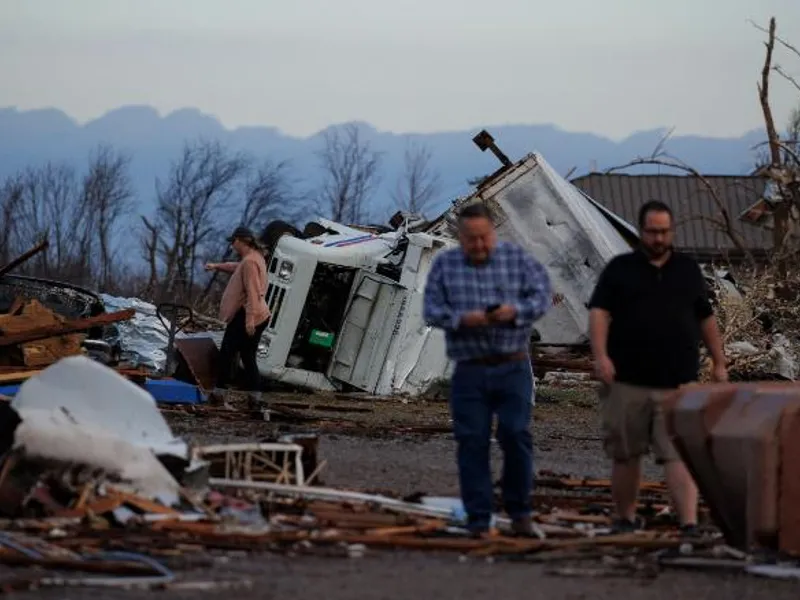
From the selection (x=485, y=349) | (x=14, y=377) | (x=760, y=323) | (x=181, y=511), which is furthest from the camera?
(x=760, y=323)

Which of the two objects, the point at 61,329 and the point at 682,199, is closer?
the point at 61,329

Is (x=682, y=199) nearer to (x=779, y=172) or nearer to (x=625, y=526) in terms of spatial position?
(x=779, y=172)

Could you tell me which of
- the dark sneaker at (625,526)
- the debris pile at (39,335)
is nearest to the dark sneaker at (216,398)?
the debris pile at (39,335)

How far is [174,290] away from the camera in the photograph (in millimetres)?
54562

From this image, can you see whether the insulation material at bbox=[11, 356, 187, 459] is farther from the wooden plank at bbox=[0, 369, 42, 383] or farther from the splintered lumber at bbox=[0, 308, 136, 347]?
the splintered lumber at bbox=[0, 308, 136, 347]

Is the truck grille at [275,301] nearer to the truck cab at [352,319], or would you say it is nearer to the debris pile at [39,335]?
the truck cab at [352,319]

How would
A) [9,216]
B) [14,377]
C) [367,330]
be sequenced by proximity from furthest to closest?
[9,216] → [367,330] → [14,377]

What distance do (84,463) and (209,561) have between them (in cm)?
168

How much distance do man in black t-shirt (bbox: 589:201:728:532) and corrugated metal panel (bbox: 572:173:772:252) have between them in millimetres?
67672

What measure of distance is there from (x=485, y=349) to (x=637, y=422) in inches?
43.5

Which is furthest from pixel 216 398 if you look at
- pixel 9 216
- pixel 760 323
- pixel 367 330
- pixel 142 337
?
pixel 9 216

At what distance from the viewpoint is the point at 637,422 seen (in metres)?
11.4

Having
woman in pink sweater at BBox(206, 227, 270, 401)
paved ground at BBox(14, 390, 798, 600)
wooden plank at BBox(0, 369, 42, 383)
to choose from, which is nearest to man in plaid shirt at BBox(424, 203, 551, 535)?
paved ground at BBox(14, 390, 798, 600)

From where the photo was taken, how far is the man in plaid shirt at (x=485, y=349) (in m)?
10.9
